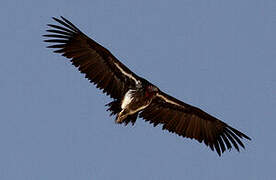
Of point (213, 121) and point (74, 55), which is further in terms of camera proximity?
point (213, 121)

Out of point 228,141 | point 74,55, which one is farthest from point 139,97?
point 228,141

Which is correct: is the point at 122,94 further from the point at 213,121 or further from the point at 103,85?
the point at 213,121

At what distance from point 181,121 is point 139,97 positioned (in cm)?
257

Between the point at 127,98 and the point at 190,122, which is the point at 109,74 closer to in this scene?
the point at 127,98

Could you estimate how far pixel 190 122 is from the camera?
25.7 metres

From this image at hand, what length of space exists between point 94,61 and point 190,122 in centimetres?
408

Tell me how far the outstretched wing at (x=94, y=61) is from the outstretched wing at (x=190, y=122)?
5.25 feet

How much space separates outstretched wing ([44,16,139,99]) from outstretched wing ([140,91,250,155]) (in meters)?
1.60

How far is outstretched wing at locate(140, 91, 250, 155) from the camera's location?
25.1m

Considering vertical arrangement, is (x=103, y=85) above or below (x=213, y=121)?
below

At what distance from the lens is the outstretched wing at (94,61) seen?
2312 cm

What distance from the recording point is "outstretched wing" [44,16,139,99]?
2312 cm

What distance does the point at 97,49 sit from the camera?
2330cm

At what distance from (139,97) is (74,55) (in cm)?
222
